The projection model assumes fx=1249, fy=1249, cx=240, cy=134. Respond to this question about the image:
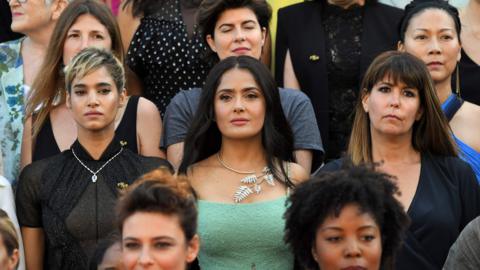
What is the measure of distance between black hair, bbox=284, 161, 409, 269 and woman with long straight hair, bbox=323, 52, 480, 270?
0.45 meters

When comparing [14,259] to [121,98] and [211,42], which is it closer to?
[121,98]

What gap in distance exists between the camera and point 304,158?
269 inches

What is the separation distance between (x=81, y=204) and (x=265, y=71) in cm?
119

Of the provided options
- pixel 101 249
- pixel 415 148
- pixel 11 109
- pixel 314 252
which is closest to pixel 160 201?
pixel 101 249

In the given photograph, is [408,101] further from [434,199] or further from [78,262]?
[78,262]

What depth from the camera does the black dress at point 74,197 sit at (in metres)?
6.41

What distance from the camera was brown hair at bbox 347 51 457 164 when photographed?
260 inches

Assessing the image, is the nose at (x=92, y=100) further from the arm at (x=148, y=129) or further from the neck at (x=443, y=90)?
the neck at (x=443, y=90)

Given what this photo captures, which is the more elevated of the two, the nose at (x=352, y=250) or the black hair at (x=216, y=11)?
the black hair at (x=216, y=11)

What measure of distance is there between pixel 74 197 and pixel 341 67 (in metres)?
1.86

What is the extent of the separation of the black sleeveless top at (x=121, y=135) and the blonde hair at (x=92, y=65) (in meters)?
0.24

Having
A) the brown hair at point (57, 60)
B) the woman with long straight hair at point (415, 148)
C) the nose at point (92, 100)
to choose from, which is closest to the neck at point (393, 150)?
the woman with long straight hair at point (415, 148)

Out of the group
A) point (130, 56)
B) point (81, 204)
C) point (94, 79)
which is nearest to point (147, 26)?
point (130, 56)

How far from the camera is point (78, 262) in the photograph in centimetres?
640
